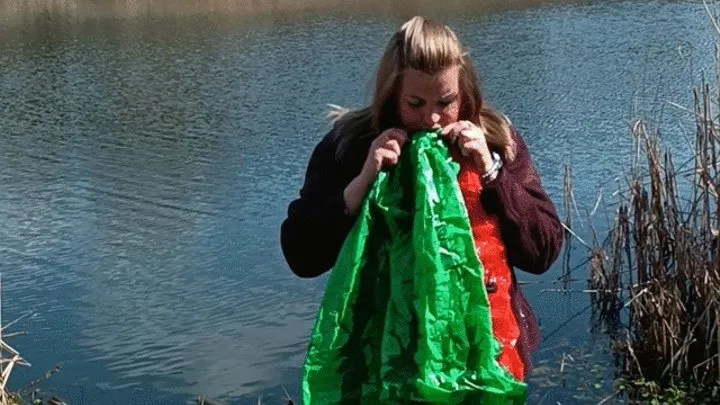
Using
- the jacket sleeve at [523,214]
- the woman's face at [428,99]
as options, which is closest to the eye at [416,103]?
the woman's face at [428,99]

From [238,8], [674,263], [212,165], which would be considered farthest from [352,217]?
[238,8]

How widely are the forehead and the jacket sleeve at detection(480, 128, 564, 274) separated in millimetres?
214

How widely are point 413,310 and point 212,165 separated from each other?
8.20 meters

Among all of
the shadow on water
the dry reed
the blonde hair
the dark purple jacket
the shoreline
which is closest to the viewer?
the blonde hair

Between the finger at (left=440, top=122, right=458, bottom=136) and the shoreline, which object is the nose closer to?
the finger at (left=440, top=122, right=458, bottom=136)

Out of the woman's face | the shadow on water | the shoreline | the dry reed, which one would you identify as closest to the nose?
the woman's face

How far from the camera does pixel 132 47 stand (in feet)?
63.6

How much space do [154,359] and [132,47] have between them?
14.0 m

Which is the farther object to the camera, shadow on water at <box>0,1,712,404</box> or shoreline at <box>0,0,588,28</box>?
shoreline at <box>0,0,588,28</box>

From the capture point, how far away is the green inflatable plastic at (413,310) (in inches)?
84.1

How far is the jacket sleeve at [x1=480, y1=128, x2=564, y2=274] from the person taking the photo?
2211mm

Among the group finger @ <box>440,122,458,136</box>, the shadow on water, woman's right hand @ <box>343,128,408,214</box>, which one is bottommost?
the shadow on water

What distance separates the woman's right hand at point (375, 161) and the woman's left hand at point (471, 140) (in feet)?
0.31

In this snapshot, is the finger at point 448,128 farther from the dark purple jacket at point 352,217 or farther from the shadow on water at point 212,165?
the shadow on water at point 212,165
